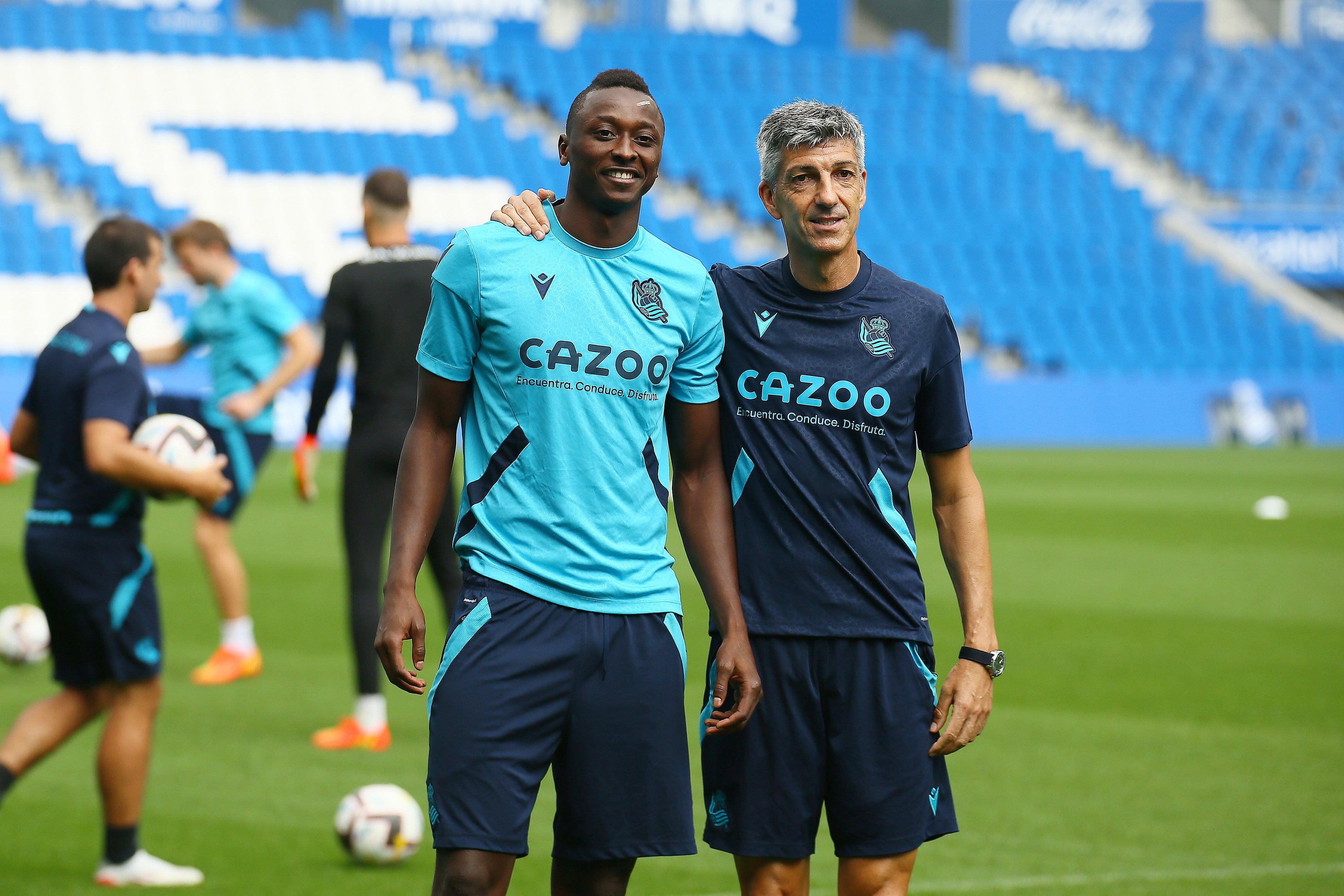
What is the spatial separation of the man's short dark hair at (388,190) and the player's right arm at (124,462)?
2087mm

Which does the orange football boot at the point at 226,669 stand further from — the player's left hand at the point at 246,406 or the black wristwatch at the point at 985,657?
the black wristwatch at the point at 985,657

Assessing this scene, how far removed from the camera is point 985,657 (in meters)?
3.65

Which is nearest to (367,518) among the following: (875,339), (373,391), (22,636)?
(373,391)

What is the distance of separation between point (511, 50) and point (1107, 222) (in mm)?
12184

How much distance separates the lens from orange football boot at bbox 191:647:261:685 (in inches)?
323

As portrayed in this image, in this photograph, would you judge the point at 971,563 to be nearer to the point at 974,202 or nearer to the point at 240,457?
the point at 240,457

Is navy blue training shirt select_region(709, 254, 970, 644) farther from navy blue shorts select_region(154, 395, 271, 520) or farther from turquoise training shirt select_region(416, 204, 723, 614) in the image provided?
navy blue shorts select_region(154, 395, 271, 520)

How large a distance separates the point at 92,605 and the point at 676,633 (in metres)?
2.23

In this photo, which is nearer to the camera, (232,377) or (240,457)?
(232,377)

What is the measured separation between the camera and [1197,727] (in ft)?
24.5

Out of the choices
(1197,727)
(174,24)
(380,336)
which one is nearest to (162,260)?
(380,336)

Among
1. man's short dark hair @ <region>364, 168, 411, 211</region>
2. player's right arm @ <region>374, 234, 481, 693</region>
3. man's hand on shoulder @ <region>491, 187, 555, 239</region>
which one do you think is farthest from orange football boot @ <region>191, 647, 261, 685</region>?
man's hand on shoulder @ <region>491, 187, 555, 239</region>

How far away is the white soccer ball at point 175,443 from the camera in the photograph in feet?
→ 16.8

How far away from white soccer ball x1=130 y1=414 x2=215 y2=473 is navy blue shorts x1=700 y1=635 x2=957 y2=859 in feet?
7.21
